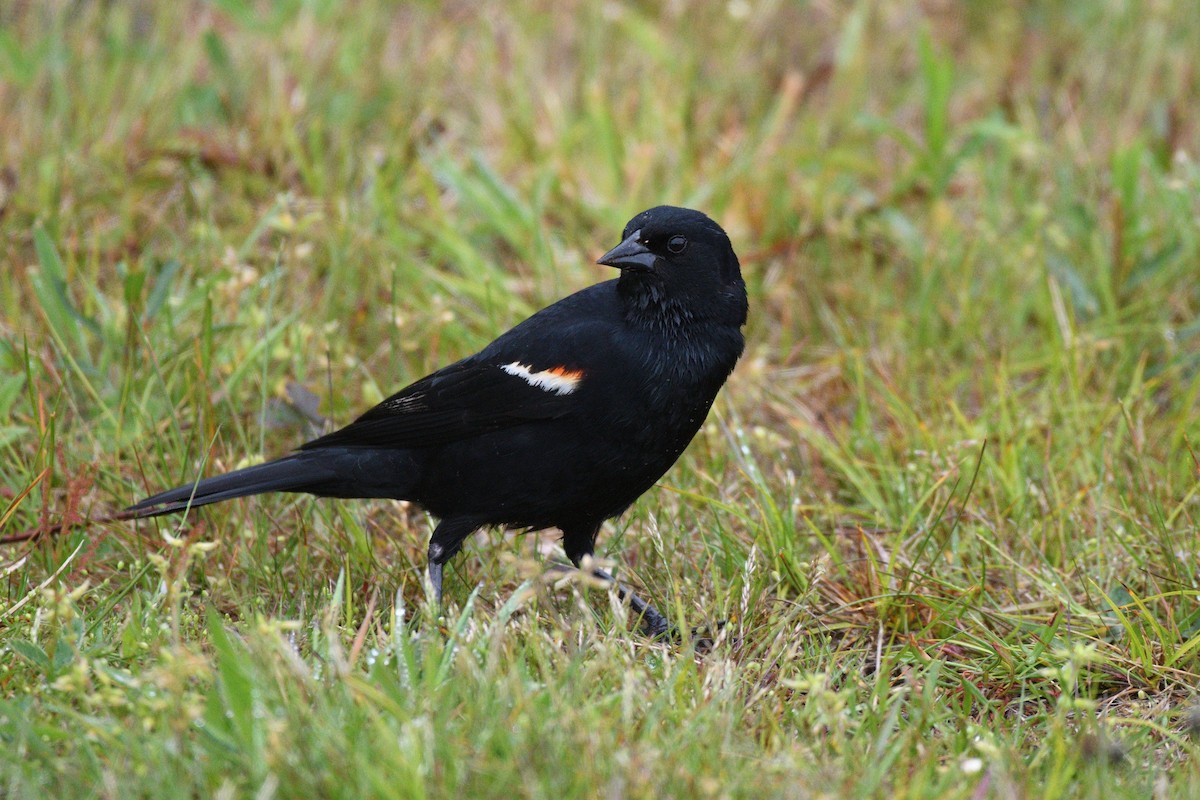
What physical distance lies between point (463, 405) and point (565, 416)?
0.34 metres

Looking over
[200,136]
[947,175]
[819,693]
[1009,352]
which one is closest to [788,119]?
[947,175]

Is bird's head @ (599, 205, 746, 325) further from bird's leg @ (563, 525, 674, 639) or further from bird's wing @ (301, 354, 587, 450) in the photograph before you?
bird's leg @ (563, 525, 674, 639)

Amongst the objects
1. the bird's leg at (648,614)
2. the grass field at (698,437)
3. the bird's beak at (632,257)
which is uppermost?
the bird's beak at (632,257)

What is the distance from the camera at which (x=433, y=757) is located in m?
2.35

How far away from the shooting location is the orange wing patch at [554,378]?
3.53 m

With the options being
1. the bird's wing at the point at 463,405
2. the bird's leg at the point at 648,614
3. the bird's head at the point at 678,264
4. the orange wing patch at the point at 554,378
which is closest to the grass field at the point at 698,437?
the bird's leg at the point at 648,614

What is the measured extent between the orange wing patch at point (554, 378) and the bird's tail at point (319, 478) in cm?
41

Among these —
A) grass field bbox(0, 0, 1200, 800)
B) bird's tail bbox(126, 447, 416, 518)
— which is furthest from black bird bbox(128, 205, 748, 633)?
grass field bbox(0, 0, 1200, 800)

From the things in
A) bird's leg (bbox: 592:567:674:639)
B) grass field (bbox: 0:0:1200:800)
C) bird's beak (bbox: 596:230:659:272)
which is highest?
bird's beak (bbox: 596:230:659:272)

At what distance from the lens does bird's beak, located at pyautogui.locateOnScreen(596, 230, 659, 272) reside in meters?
3.64

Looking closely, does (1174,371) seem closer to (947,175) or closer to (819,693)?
(947,175)

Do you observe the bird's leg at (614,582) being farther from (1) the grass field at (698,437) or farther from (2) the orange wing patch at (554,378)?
(2) the orange wing patch at (554,378)

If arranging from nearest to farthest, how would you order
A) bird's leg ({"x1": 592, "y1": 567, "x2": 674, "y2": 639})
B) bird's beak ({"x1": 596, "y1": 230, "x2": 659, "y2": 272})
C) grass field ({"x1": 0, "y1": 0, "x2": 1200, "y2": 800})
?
grass field ({"x1": 0, "y1": 0, "x2": 1200, "y2": 800})
bird's leg ({"x1": 592, "y1": 567, "x2": 674, "y2": 639})
bird's beak ({"x1": 596, "y1": 230, "x2": 659, "y2": 272})

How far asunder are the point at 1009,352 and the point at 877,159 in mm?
1480
